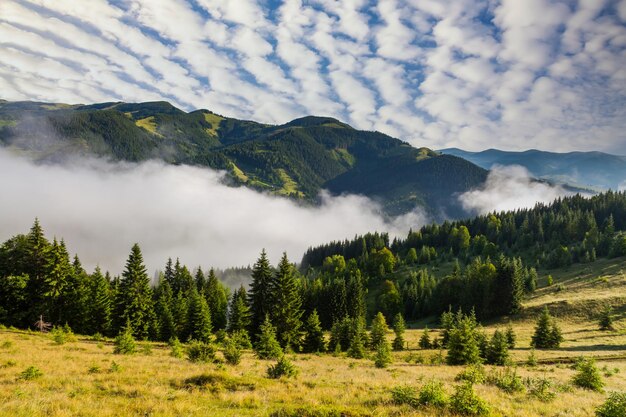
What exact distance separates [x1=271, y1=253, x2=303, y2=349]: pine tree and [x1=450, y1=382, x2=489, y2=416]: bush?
139 ft

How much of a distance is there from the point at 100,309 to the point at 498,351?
201ft

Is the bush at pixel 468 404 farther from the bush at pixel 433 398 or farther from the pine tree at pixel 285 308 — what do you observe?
the pine tree at pixel 285 308

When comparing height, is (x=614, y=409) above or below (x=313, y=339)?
above

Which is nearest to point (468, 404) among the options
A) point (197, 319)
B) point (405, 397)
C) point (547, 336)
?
point (405, 397)

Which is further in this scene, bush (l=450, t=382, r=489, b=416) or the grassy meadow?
bush (l=450, t=382, r=489, b=416)

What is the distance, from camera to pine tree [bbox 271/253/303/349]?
54.4 metres

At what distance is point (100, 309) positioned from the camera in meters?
59.2

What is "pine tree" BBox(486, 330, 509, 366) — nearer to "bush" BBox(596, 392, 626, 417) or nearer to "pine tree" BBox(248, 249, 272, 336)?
"bush" BBox(596, 392, 626, 417)

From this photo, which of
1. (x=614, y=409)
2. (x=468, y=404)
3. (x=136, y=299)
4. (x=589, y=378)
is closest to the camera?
(x=468, y=404)

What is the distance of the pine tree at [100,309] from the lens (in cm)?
5822

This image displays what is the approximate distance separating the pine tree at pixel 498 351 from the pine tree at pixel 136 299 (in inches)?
2009

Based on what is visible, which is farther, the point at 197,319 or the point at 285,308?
the point at 197,319

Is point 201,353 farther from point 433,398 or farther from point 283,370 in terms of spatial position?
point 433,398

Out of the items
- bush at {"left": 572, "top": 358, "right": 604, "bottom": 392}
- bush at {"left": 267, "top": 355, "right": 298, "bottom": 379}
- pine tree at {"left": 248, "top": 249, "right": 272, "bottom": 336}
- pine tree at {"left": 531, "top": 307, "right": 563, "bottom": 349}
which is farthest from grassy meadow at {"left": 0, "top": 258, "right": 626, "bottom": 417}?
pine tree at {"left": 248, "top": 249, "right": 272, "bottom": 336}
